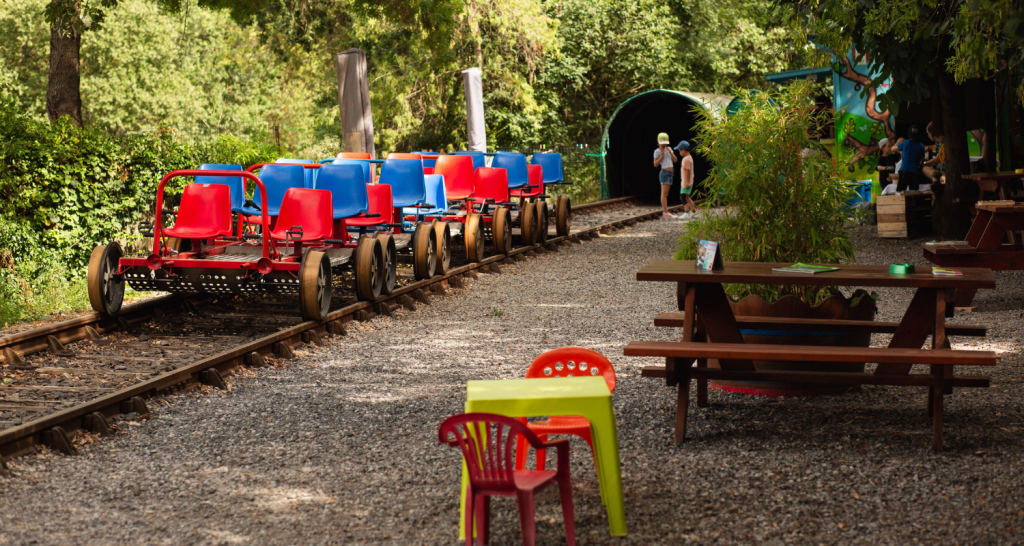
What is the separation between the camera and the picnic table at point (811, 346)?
4910 millimetres

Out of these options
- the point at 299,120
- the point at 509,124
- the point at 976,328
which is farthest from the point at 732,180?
the point at 299,120

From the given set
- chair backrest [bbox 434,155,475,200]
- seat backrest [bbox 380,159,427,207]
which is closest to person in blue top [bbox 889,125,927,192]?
chair backrest [bbox 434,155,475,200]

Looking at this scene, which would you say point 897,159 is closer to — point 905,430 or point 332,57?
point 905,430

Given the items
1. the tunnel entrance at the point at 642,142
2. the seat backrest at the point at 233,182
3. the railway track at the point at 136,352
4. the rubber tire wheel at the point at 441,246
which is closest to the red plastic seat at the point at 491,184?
the rubber tire wheel at the point at 441,246

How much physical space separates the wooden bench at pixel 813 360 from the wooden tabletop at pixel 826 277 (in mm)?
347

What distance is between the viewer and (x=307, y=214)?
9008mm

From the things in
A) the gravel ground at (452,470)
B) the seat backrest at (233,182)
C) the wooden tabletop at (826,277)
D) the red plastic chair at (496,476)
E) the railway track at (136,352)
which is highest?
the seat backrest at (233,182)

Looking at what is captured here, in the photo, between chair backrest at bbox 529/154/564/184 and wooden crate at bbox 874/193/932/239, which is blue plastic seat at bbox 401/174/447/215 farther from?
wooden crate at bbox 874/193/932/239

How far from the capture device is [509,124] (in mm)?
31109

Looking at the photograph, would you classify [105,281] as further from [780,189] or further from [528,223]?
[528,223]

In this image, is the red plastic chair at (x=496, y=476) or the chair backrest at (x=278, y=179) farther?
the chair backrest at (x=278, y=179)

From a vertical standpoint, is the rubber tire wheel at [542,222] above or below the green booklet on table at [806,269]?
below

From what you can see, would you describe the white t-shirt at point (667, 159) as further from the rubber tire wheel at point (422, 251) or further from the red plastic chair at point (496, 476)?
the red plastic chair at point (496, 476)

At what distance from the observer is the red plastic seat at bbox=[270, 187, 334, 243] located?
353 inches
